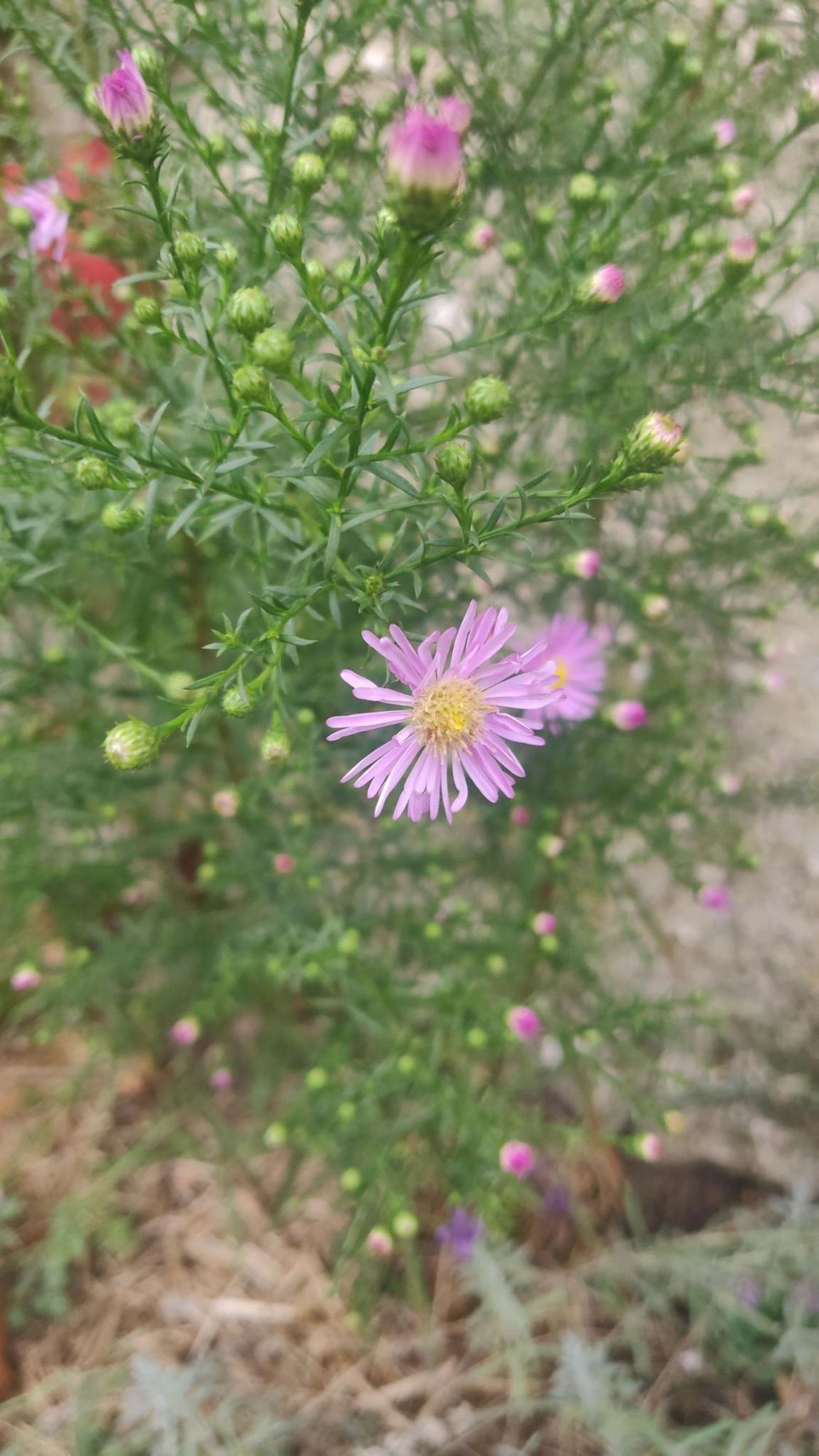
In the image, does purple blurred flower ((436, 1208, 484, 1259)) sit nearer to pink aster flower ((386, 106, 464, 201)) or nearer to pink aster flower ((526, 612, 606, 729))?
pink aster flower ((526, 612, 606, 729))

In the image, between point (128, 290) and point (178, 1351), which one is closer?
point (128, 290)

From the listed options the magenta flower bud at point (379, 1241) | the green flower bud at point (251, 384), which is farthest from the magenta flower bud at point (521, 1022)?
the green flower bud at point (251, 384)

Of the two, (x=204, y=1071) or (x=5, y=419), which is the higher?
(x=5, y=419)

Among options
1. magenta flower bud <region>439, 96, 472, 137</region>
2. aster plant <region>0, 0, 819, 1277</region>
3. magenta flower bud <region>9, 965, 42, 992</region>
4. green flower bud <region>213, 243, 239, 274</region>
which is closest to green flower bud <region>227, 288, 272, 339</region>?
aster plant <region>0, 0, 819, 1277</region>

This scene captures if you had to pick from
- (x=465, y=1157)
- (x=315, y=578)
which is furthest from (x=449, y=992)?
(x=315, y=578)

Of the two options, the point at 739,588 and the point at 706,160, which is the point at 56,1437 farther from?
the point at 706,160

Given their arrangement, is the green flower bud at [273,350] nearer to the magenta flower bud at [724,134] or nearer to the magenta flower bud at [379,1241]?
the magenta flower bud at [724,134]
